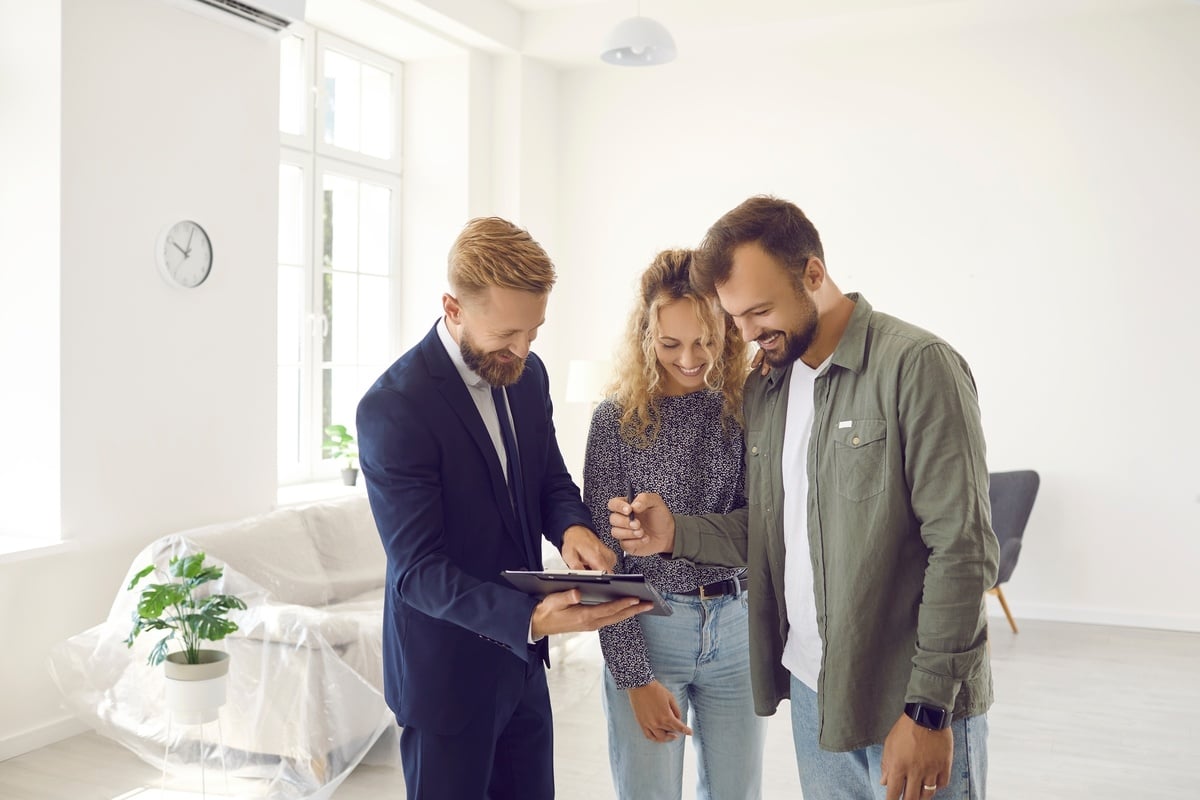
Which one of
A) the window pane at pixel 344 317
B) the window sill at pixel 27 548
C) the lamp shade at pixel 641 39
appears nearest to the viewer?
the window sill at pixel 27 548

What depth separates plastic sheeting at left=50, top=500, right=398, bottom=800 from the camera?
347 cm

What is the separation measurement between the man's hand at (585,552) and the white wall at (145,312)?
2.93 meters

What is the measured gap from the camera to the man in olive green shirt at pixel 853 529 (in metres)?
1.53

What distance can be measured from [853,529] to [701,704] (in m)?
0.58

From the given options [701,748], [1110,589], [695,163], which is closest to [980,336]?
[1110,589]

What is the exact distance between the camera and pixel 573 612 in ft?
5.54

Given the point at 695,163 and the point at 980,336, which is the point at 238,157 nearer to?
the point at 695,163

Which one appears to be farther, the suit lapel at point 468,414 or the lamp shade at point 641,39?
the lamp shade at point 641,39

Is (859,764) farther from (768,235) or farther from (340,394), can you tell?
(340,394)

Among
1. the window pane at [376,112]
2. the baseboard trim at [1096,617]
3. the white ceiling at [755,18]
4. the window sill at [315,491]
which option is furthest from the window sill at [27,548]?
the baseboard trim at [1096,617]

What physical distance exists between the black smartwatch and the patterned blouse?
1.67 ft

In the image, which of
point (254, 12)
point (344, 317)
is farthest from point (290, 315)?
point (254, 12)

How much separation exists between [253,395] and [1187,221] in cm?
511

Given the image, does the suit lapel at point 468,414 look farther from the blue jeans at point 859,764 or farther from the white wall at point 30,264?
the white wall at point 30,264
